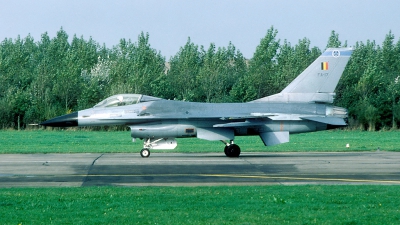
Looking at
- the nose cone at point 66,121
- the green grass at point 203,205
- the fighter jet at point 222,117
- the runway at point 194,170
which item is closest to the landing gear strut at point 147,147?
the fighter jet at point 222,117

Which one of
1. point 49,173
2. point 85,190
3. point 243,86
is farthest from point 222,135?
point 243,86

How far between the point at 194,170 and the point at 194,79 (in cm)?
5032

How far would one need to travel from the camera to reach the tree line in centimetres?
5553

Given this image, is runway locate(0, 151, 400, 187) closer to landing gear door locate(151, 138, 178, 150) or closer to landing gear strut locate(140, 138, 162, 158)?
landing gear strut locate(140, 138, 162, 158)

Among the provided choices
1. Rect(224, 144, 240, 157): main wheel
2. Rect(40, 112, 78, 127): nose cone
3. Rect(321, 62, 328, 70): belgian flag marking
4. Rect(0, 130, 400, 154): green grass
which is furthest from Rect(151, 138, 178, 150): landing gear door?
Rect(321, 62, 328, 70): belgian flag marking

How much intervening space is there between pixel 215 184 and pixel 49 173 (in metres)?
5.18

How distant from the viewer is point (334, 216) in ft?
31.0

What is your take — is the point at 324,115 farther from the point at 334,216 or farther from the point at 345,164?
the point at 334,216

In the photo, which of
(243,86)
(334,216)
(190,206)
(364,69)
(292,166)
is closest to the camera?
(334,216)

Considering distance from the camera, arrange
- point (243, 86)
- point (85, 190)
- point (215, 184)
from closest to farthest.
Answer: point (85, 190)
point (215, 184)
point (243, 86)

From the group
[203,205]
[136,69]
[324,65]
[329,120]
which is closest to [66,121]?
[329,120]

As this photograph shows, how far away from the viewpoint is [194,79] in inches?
2672

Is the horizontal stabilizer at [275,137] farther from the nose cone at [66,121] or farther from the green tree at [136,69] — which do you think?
the green tree at [136,69]

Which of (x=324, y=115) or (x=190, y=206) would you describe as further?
(x=324, y=115)
